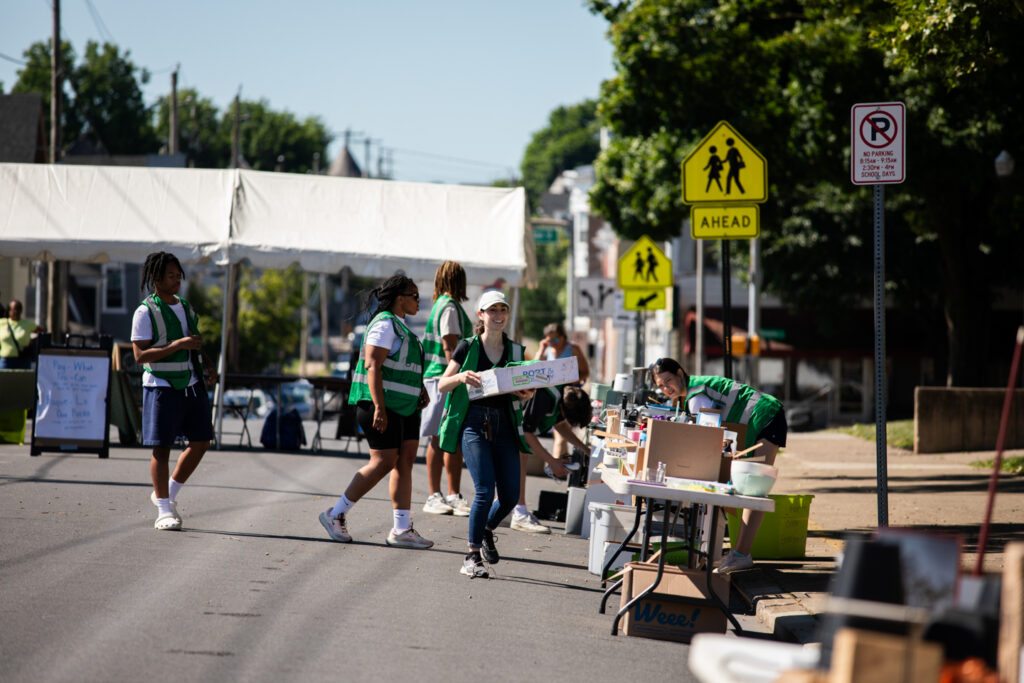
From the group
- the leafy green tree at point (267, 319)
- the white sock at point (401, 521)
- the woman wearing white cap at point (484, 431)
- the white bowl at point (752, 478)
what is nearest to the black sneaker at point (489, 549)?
the woman wearing white cap at point (484, 431)

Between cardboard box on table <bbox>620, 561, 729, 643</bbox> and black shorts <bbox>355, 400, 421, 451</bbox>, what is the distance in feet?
8.15

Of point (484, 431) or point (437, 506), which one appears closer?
point (484, 431)

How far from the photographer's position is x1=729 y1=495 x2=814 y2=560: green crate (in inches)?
345

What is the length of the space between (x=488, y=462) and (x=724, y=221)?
3606 millimetres

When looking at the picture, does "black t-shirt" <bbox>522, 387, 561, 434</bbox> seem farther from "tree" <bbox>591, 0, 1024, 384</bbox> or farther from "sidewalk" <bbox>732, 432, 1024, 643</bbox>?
"tree" <bbox>591, 0, 1024, 384</bbox>

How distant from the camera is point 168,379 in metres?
8.84

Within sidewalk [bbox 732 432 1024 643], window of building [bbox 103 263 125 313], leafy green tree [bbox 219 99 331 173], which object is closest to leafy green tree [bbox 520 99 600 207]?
leafy green tree [bbox 219 99 331 173]

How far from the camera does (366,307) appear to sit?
9.20 metres

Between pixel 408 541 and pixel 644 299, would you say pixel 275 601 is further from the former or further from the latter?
pixel 644 299

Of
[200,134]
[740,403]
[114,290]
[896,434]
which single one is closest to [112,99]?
[200,134]

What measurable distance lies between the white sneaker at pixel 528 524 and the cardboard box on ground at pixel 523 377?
Answer: 10.1 ft

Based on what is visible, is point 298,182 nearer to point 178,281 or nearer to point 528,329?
point 178,281

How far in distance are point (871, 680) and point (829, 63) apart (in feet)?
54.5

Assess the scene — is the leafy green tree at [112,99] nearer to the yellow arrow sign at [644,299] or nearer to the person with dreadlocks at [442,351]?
the yellow arrow sign at [644,299]
